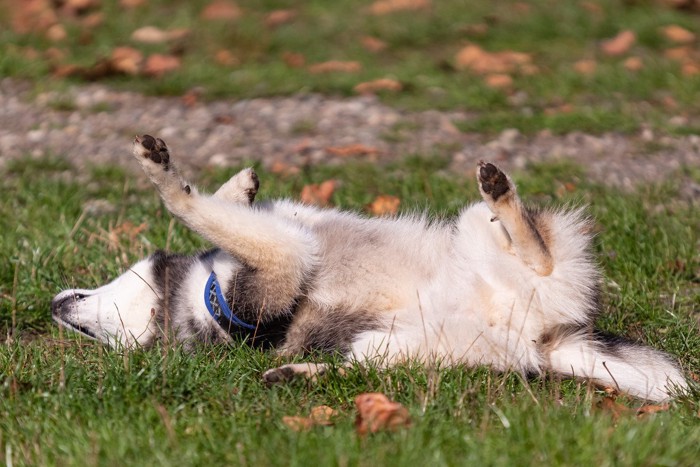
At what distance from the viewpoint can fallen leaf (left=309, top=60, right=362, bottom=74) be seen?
8117 millimetres

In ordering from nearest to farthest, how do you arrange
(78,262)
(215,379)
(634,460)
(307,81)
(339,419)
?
(634,460) < (339,419) < (215,379) < (78,262) < (307,81)

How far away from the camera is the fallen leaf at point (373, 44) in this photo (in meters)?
8.63

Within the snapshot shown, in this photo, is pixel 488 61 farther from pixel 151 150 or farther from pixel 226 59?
pixel 151 150

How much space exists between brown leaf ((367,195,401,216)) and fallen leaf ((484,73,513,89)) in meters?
2.42

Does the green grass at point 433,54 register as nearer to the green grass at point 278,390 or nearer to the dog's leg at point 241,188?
the green grass at point 278,390

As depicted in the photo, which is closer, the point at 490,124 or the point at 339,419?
the point at 339,419

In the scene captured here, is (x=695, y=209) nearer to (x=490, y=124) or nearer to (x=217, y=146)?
(x=490, y=124)

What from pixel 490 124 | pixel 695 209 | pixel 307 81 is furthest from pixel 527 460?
pixel 307 81

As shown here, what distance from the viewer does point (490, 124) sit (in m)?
6.81

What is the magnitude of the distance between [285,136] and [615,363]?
148 inches

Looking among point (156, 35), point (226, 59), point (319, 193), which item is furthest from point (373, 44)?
point (319, 193)

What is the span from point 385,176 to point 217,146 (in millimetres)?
1385

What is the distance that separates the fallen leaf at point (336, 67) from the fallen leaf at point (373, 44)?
1.42ft

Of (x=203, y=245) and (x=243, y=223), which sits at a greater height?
(x=243, y=223)
